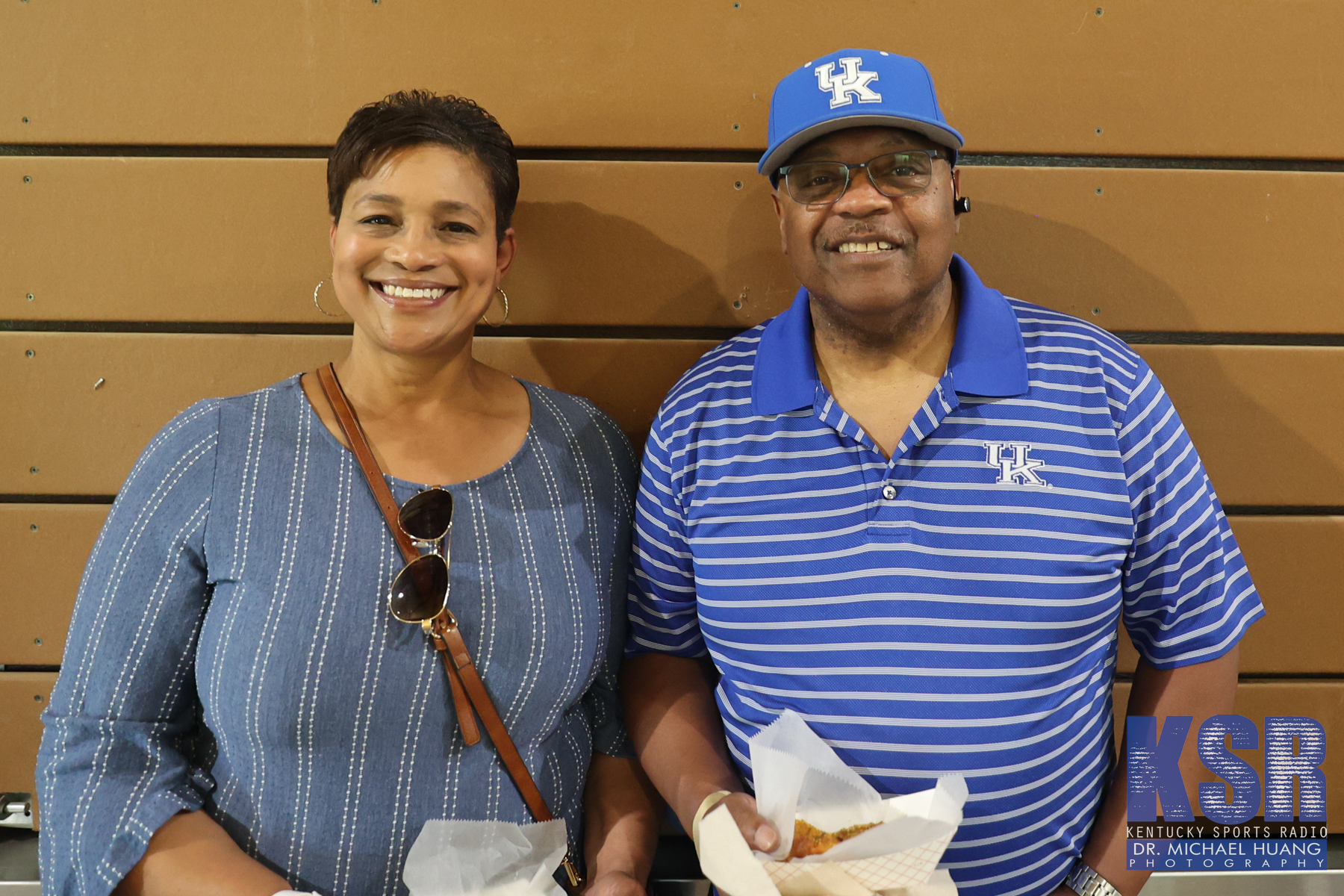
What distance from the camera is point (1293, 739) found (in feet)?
7.42

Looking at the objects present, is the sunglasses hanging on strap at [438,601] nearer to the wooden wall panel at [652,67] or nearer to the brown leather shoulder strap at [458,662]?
the brown leather shoulder strap at [458,662]

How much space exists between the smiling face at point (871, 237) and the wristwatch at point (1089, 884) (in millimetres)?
1126

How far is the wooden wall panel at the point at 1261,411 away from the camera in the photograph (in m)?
2.26

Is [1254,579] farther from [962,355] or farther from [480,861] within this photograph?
[480,861]

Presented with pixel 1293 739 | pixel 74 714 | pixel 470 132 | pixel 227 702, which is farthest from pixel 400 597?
pixel 1293 739

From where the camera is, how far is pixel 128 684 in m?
1.65

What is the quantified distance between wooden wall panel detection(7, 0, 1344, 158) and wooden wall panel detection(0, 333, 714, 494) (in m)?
0.50

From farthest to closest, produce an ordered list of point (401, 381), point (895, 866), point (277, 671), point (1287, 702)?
point (1287, 702) → point (401, 381) → point (277, 671) → point (895, 866)

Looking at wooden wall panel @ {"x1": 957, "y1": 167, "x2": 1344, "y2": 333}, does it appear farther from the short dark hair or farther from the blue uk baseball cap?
the short dark hair

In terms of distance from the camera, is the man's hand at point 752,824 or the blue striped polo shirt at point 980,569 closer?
the man's hand at point 752,824

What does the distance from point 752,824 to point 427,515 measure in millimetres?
802

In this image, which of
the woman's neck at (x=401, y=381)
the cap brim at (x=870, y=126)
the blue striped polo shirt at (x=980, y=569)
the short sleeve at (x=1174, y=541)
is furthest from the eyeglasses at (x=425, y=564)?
the short sleeve at (x=1174, y=541)

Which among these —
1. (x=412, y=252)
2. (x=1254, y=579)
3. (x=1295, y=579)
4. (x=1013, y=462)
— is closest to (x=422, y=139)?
(x=412, y=252)

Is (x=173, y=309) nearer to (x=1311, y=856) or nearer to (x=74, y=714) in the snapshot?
(x=74, y=714)
